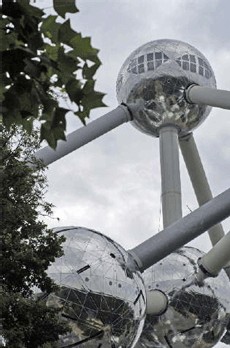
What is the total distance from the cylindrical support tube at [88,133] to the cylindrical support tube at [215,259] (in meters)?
4.41

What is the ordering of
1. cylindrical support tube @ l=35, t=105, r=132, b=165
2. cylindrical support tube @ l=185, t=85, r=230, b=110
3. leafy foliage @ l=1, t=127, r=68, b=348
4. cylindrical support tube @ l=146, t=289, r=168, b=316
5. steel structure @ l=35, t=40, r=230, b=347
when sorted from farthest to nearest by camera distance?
steel structure @ l=35, t=40, r=230, b=347, cylindrical support tube @ l=146, t=289, r=168, b=316, cylindrical support tube @ l=185, t=85, r=230, b=110, cylindrical support tube @ l=35, t=105, r=132, b=165, leafy foliage @ l=1, t=127, r=68, b=348

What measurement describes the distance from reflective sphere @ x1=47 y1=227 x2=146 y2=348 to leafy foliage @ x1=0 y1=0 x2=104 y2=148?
1262 cm

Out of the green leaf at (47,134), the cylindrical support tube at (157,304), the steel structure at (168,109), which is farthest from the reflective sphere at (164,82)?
the green leaf at (47,134)

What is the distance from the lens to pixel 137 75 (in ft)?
73.4

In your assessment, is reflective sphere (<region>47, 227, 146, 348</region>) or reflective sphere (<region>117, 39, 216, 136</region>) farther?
reflective sphere (<region>117, 39, 216, 136</region>)

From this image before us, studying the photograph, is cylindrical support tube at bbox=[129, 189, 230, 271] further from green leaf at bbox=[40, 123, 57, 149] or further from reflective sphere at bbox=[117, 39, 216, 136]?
green leaf at bbox=[40, 123, 57, 149]

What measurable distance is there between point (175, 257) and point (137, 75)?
5.28m

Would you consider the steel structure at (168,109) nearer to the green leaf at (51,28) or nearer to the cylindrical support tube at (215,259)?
the cylindrical support tube at (215,259)

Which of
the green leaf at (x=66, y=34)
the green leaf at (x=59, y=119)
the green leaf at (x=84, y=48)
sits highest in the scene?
the green leaf at (x=66, y=34)

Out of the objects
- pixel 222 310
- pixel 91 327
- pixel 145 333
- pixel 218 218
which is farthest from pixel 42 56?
pixel 222 310

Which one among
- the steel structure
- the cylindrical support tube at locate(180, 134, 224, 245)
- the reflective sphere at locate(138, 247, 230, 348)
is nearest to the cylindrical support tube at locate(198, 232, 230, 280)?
the steel structure

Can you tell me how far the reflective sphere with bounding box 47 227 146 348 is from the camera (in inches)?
609

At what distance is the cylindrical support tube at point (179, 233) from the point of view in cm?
1750

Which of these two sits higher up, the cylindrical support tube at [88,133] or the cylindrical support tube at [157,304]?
the cylindrical support tube at [88,133]
